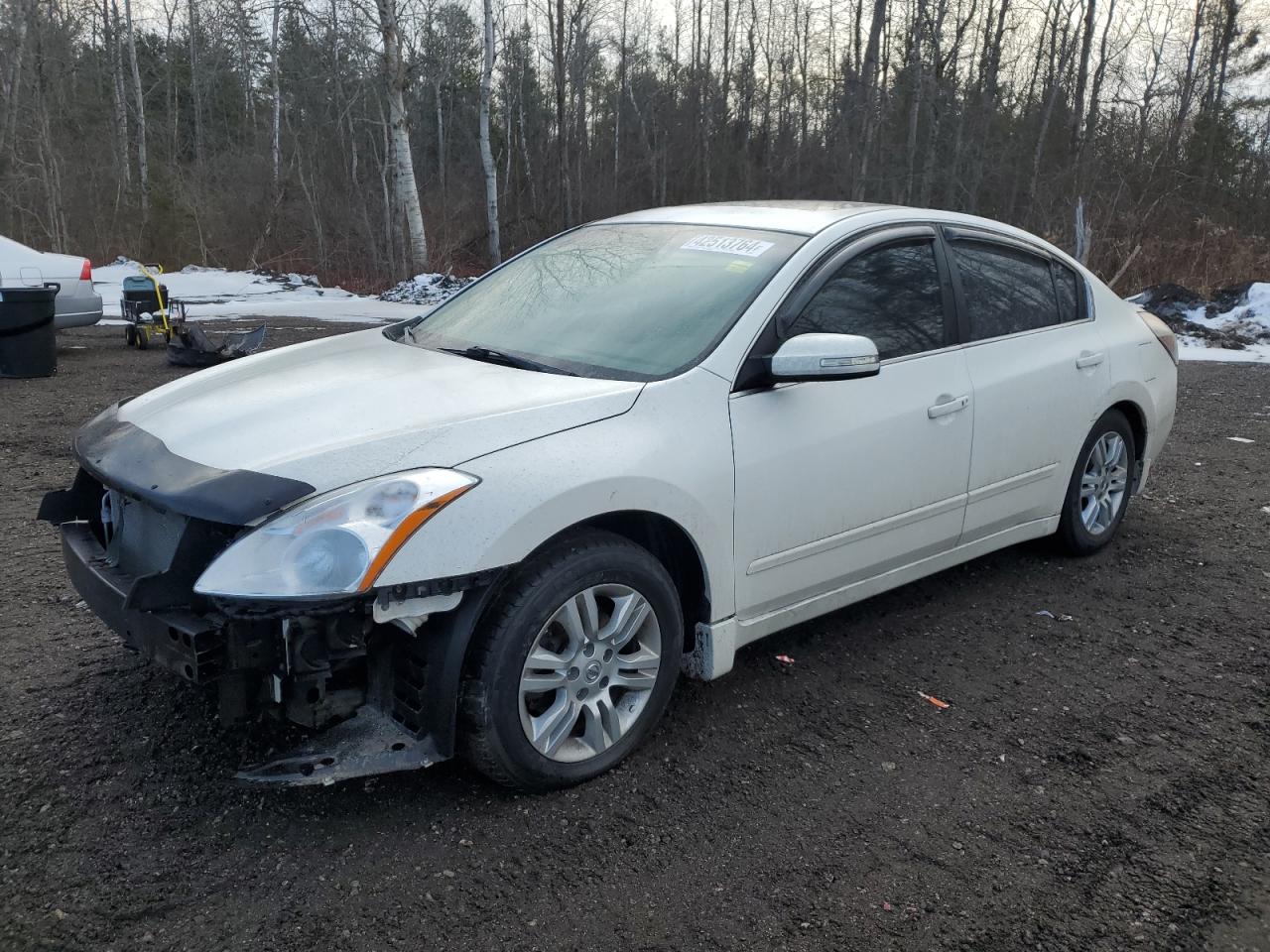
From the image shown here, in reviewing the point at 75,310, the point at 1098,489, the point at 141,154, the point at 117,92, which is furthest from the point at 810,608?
the point at 117,92

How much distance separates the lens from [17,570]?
4641mm

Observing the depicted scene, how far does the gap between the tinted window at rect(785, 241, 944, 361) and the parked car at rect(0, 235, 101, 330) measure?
35.4 feet

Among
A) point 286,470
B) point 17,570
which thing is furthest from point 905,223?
point 17,570

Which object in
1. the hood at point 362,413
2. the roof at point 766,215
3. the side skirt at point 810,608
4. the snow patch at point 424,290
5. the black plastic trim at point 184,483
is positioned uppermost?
the roof at point 766,215

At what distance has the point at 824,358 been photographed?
3.18 m

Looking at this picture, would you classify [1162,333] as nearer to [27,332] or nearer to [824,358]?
[824,358]

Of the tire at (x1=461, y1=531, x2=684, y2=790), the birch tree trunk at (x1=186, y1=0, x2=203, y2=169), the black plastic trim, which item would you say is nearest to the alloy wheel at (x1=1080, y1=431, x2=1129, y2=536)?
the tire at (x1=461, y1=531, x2=684, y2=790)

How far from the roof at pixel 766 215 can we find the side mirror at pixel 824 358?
66 centimetres

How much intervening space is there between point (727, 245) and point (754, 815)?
6.61 feet

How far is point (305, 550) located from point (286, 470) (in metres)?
0.28

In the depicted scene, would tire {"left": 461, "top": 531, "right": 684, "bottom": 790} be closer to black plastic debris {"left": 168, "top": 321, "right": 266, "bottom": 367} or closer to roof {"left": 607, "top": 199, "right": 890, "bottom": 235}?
roof {"left": 607, "top": 199, "right": 890, "bottom": 235}

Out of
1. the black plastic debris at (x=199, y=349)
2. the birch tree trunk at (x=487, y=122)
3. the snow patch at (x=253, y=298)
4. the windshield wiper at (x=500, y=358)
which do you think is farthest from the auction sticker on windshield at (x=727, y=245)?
the birch tree trunk at (x=487, y=122)

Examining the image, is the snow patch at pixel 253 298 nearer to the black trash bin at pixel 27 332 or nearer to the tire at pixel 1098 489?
the black trash bin at pixel 27 332

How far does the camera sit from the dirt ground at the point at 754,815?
2.43 m
